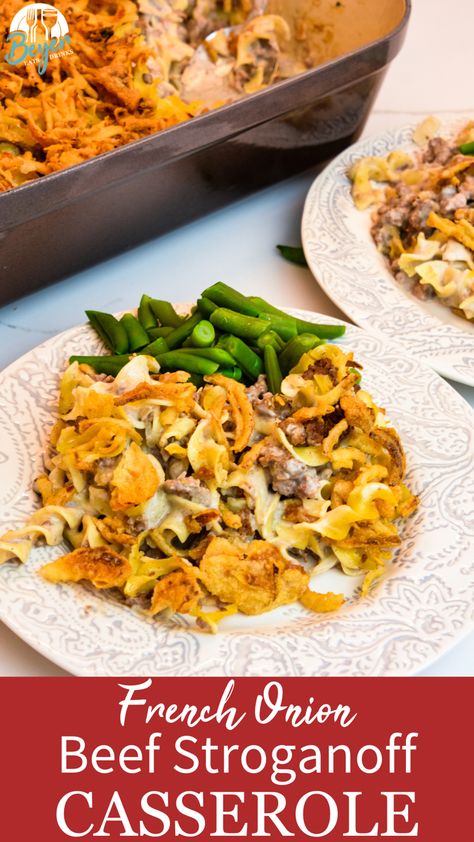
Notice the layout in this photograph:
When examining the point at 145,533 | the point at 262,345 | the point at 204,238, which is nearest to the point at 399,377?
the point at 262,345

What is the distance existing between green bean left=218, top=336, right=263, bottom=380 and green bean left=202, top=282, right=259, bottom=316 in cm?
8

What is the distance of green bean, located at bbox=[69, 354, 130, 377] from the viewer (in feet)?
5.53

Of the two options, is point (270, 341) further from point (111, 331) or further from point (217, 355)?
point (111, 331)

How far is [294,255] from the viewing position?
2.25 meters

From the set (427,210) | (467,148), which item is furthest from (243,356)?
(467,148)

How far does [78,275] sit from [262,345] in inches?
27.1

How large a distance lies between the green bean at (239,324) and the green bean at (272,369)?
0.11 ft

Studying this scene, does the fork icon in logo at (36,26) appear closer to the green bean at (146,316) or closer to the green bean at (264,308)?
the green bean at (146,316)

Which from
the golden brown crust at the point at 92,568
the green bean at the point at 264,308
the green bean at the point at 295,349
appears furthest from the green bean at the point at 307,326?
the golden brown crust at the point at 92,568

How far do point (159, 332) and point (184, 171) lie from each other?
1.42 feet

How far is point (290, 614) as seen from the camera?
55.9 inches

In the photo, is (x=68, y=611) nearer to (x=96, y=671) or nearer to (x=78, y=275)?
(x=96, y=671)

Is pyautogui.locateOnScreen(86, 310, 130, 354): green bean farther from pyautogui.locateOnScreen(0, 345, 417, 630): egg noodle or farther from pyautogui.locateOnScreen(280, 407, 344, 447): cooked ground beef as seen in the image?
pyautogui.locateOnScreen(280, 407, 344, 447): cooked ground beef

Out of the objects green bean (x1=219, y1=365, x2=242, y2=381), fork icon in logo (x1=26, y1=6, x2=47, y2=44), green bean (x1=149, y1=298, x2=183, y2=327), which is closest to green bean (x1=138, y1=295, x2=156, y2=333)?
green bean (x1=149, y1=298, x2=183, y2=327)
